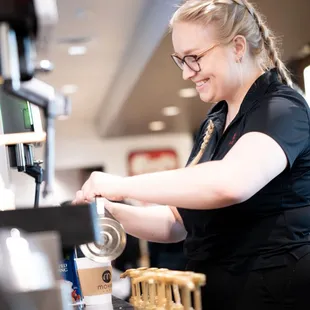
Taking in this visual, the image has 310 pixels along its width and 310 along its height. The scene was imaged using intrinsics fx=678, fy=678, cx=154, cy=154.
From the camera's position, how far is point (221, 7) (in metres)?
1.51

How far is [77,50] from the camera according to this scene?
633cm

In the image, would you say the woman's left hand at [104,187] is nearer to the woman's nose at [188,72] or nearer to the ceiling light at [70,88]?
the woman's nose at [188,72]

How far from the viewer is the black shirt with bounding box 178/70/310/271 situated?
1382mm

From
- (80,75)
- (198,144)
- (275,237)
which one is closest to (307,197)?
(275,237)

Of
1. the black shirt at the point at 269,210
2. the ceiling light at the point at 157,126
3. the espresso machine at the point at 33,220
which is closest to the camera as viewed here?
the espresso machine at the point at 33,220

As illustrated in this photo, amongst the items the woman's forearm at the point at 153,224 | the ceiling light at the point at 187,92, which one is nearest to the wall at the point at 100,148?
the ceiling light at the point at 187,92

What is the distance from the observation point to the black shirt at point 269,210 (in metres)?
1.38

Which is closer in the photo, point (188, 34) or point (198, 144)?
point (188, 34)

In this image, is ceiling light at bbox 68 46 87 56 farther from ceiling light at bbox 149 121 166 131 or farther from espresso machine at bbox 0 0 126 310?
espresso machine at bbox 0 0 126 310

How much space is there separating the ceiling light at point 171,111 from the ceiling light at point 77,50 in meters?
2.03

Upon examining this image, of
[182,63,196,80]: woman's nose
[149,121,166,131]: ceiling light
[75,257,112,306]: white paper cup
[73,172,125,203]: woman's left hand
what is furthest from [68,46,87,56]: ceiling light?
[73,172,125,203]: woman's left hand

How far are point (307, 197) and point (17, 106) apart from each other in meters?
0.68

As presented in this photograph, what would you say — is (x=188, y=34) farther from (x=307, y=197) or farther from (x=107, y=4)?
(x=107, y=4)

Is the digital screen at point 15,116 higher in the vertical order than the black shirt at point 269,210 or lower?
higher
